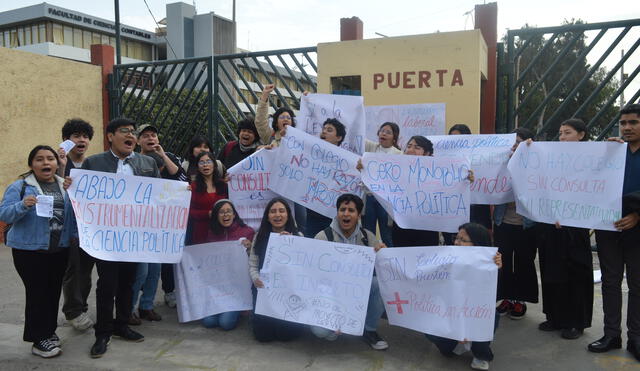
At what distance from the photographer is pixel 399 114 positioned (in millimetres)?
6164

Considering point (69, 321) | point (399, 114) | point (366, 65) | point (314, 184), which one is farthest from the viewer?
point (366, 65)

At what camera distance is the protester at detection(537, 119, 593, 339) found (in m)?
4.05

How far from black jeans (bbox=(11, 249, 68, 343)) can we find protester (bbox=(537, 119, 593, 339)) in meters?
3.83

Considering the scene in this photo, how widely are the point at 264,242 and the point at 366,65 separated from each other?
130 inches

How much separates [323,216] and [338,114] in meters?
1.18

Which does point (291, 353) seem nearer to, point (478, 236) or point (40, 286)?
point (478, 236)

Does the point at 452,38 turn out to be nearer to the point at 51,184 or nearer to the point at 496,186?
the point at 496,186

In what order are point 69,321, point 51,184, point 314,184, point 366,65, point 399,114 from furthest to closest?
point 366,65 → point 399,114 → point 314,184 → point 69,321 → point 51,184

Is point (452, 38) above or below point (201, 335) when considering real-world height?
above

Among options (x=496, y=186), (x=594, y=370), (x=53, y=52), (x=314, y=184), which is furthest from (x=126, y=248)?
(x=53, y=52)

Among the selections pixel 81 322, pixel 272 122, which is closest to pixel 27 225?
pixel 81 322

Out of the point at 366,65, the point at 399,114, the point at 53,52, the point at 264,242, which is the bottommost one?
the point at 264,242

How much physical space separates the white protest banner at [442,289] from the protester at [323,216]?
1139 millimetres

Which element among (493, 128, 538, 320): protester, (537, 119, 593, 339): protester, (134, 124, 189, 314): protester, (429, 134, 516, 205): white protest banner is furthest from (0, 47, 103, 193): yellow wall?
(537, 119, 593, 339): protester
